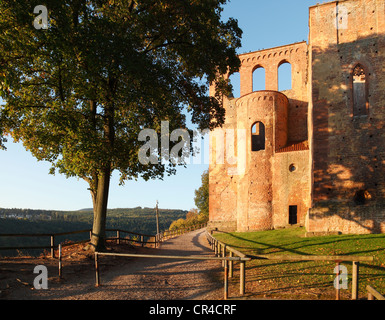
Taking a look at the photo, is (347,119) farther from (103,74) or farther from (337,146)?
(103,74)

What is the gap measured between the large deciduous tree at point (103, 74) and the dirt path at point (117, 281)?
8.27ft

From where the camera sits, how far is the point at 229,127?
99.6ft

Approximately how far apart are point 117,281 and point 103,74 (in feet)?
23.1

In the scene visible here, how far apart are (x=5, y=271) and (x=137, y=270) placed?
3.87m


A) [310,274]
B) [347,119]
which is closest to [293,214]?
[347,119]

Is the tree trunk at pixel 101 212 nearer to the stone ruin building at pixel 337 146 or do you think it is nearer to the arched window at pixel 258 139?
the stone ruin building at pixel 337 146

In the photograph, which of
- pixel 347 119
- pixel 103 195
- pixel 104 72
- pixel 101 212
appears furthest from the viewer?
pixel 347 119

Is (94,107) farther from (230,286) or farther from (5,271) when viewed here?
(230,286)

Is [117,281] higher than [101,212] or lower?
lower

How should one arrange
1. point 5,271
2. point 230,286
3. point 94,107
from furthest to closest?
point 94,107 < point 5,271 < point 230,286

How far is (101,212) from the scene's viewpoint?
1234cm

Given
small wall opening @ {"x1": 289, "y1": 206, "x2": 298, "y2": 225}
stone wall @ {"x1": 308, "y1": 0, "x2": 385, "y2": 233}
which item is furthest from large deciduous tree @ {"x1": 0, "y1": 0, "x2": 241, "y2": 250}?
small wall opening @ {"x1": 289, "y1": 206, "x2": 298, "y2": 225}

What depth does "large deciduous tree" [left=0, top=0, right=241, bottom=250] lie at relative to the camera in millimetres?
9656
